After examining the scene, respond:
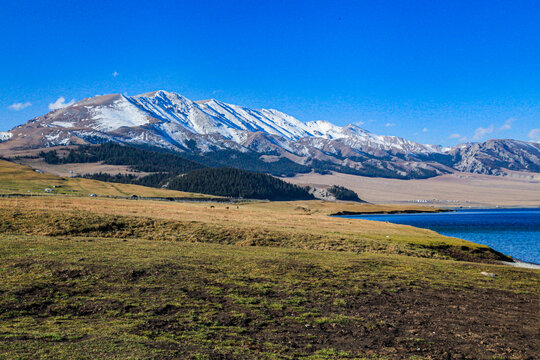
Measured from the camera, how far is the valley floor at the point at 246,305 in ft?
50.9

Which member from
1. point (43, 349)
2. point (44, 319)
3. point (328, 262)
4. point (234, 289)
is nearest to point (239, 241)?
point (328, 262)

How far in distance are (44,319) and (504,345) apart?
2090 cm

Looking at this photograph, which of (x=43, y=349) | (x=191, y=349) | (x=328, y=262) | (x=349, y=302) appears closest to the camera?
(x=43, y=349)

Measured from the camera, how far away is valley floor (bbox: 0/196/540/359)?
611 inches

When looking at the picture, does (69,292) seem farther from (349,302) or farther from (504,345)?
(504,345)

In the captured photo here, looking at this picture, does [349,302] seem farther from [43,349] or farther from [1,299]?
[1,299]

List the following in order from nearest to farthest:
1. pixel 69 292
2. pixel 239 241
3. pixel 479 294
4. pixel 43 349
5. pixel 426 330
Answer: pixel 43 349 < pixel 426 330 < pixel 69 292 < pixel 479 294 < pixel 239 241

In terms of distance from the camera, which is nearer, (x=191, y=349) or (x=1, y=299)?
(x=191, y=349)

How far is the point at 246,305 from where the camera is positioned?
830 inches

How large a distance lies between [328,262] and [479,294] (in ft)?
41.8

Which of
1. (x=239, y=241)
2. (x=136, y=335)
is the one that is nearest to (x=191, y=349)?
(x=136, y=335)

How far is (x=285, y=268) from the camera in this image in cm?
3127

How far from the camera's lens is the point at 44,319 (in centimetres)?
1759

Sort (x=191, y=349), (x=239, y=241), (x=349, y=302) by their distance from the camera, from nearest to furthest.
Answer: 1. (x=191, y=349)
2. (x=349, y=302)
3. (x=239, y=241)
